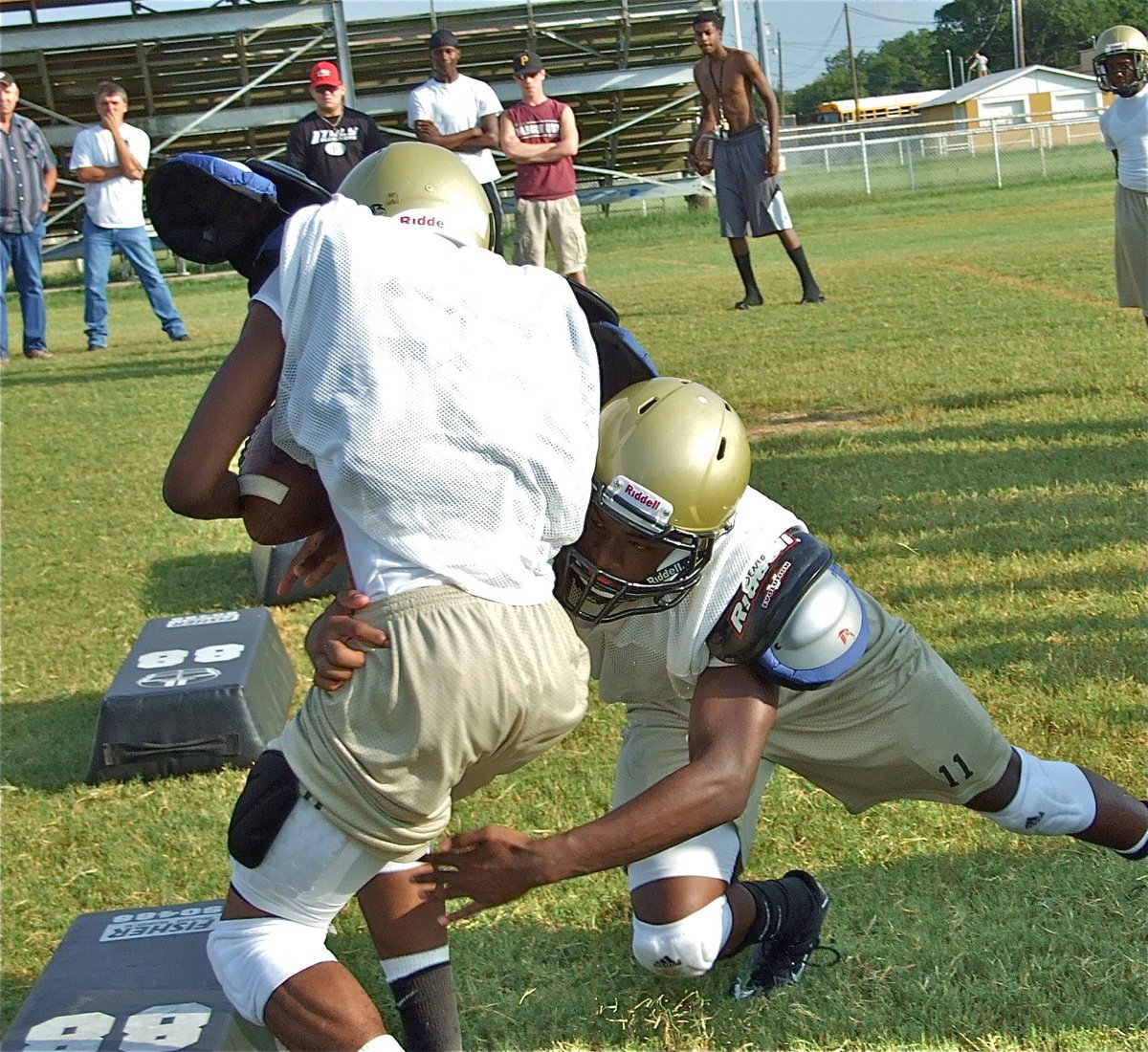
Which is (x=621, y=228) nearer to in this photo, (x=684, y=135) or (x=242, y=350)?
(x=684, y=135)

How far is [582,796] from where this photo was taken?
3.79m

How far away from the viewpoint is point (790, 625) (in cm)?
253

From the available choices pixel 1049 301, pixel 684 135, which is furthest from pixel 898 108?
pixel 1049 301

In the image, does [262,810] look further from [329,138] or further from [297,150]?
[297,150]

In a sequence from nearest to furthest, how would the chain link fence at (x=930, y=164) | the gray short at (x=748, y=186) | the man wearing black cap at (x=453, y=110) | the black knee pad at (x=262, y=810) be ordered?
1. the black knee pad at (x=262, y=810)
2. the man wearing black cap at (x=453, y=110)
3. the gray short at (x=748, y=186)
4. the chain link fence at (x=930, y=164)

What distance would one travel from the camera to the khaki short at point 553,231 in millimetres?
10820

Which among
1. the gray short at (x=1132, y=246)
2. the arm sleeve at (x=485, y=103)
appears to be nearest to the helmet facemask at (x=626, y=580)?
the gray short at (x=1132, y=246)

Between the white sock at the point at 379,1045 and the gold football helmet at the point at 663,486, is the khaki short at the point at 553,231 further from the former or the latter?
the white sock at the point at 379,1045

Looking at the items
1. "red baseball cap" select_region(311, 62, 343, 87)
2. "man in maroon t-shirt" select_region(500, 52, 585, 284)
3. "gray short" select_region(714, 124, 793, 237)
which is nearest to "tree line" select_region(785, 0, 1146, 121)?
"gray short" select_region(714, 124, 793, 237)

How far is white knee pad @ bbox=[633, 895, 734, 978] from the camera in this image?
273 cm

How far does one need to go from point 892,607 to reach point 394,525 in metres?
3.01

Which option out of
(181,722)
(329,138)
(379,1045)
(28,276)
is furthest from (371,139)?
(379,1045)

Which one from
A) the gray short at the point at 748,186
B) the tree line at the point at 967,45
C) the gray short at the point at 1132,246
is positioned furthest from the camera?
the tree line at the point at 967,45

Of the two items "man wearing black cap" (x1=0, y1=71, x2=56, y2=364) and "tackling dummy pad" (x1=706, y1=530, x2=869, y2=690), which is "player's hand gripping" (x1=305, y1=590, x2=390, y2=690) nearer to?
"tackling dummy pad" (x1=706, y1=530, x2=869, y2=690)
